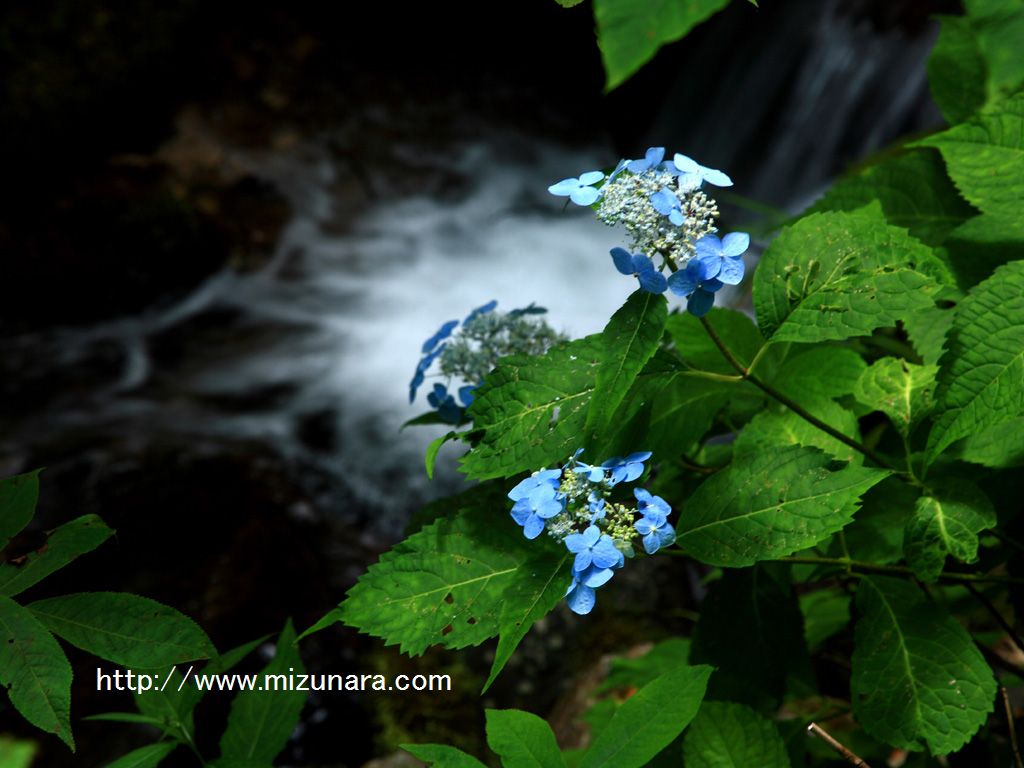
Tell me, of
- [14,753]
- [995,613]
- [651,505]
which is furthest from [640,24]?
[995,613]

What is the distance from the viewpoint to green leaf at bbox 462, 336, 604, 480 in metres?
1.08

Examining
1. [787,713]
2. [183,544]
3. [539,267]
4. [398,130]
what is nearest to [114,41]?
[398,130]

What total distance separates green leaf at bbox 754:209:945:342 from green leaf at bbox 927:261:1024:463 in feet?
0.20

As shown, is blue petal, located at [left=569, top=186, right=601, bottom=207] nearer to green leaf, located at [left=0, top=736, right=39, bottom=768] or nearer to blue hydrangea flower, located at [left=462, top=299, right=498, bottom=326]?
blue hydrangea flower, located at [left=462, top=299, right=498, bottom=326]

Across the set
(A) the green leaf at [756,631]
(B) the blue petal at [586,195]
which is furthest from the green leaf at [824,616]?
(B) the blue petal at [586,195]

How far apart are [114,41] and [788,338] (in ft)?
21.3

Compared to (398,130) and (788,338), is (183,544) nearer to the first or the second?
(788,338)

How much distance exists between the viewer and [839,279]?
1.11 m

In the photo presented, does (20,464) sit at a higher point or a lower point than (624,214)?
lower

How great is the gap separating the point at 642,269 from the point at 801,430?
1.42 ft

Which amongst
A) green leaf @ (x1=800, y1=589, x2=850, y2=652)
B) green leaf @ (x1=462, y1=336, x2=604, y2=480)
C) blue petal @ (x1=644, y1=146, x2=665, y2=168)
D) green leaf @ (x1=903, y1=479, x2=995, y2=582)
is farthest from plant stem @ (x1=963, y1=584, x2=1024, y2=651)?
blue petal @ (x1=644, y1=146, x2=665, y2=168)

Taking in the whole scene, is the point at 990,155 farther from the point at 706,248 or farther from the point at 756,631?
the point at 756,631

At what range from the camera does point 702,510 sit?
113 centimetres

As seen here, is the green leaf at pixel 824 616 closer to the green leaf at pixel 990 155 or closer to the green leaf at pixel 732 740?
the green leaf at pixel 732 740
